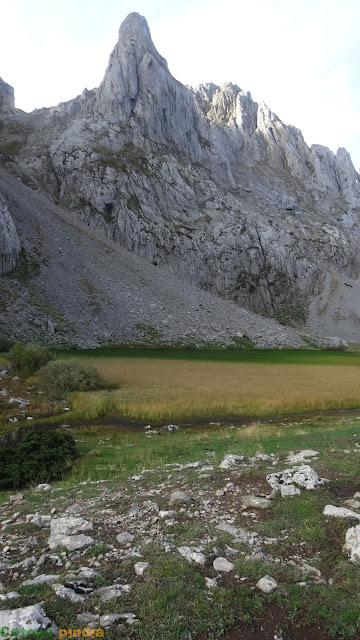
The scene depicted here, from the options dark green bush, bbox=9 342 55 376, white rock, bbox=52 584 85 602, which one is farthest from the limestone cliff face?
white rock, bbox=52 584 85 602

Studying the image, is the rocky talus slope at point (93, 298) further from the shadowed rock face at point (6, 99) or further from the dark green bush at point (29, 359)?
the shadowed rock face at point (6, 99)

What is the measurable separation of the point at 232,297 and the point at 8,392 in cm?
11861

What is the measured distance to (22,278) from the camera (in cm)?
8281

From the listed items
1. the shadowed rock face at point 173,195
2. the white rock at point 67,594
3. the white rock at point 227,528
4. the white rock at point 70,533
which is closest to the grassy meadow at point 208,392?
the white rock at point 70,533

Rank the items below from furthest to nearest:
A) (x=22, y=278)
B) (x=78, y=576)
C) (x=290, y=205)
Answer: (x=290, y=205) → (x=22, y=278) → (x=78, y=576)

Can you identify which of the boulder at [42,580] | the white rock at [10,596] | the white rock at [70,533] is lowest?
the white rock at [70,533]

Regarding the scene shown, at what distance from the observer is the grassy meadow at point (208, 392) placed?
30953 millimetres

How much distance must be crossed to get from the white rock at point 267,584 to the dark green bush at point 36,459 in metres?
11.7

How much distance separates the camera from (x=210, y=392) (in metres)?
37.4

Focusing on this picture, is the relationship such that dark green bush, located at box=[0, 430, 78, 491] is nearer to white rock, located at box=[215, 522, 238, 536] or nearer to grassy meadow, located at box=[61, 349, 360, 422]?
grassy meadow, located at box=[61, 349, 360, 422]

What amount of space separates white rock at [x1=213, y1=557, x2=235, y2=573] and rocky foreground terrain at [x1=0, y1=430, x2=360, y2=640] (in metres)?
0.02

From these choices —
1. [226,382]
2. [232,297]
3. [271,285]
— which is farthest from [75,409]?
[271,285]

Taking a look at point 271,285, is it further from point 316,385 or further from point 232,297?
point 316,385

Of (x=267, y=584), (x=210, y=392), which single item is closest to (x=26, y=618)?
(x=267, y=584)
